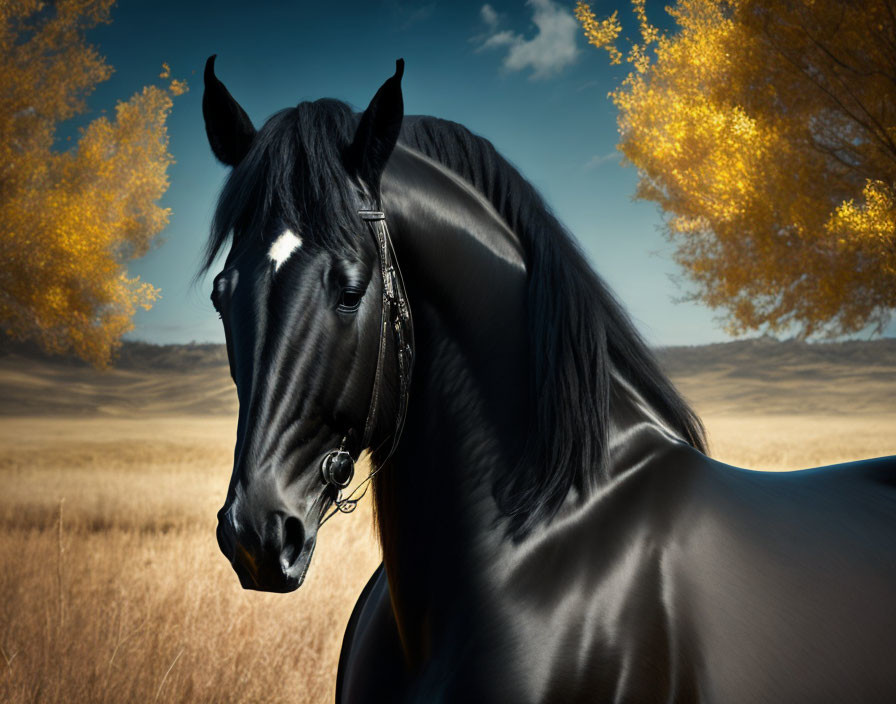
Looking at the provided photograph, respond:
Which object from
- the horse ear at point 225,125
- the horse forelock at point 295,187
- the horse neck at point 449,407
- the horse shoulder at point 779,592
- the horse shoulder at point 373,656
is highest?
the horse ear at point 225,125

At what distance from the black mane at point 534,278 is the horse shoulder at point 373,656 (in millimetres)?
547

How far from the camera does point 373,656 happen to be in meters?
1.92

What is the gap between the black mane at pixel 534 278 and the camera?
64.1 inches

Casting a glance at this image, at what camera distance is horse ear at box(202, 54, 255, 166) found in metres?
1.81

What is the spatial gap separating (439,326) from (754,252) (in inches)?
395

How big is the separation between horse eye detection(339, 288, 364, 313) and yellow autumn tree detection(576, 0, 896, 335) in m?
8.06

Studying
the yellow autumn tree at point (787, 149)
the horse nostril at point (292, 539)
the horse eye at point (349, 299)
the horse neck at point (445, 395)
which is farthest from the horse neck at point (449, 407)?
the yellow autumn tree at point (787, 149)

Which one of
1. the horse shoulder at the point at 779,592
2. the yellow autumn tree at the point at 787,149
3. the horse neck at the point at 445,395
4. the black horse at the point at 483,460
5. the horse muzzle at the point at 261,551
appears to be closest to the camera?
the horse muzzle at the point at 261,551

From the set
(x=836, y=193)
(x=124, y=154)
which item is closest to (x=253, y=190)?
(x=836, y=193)

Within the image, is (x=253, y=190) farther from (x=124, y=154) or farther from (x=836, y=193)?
(x=124, y=154)

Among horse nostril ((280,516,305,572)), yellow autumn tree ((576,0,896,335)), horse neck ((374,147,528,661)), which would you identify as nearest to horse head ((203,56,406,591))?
horse nostril ((280,516,305,572))

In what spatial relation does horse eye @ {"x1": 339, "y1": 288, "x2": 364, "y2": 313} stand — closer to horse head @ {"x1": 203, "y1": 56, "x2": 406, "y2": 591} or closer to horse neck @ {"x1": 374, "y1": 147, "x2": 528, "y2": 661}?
horse head @ {"x1": 203, "y1": 56, "x2": 406, "y2": 591}

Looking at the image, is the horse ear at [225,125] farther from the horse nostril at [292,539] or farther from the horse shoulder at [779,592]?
the horse shoulder at [779,592]

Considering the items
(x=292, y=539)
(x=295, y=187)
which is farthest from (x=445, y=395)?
(x=295, y=187)
